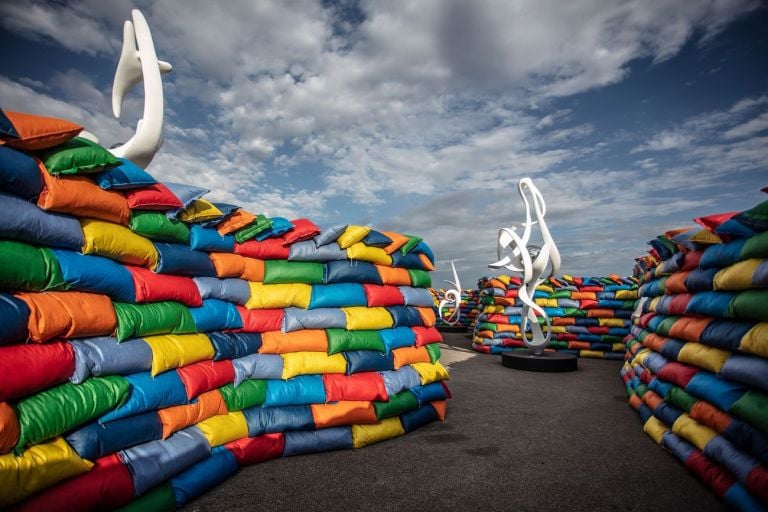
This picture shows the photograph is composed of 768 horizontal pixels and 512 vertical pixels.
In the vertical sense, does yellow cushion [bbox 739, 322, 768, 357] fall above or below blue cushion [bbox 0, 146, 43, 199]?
below

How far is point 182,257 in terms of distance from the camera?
2.72 meters

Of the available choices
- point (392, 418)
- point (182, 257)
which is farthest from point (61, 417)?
point (392, 418)

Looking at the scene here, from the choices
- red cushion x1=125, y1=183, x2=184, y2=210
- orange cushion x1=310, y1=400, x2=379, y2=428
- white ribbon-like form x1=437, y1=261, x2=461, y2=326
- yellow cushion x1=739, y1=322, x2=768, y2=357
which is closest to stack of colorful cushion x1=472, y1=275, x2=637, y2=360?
white ribbon-like form x1=437, y1=261, x2=461, y2=326

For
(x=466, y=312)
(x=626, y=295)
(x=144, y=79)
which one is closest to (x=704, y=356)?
(x=144, y=79)

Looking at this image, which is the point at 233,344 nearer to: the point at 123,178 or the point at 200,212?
the point at 200,212

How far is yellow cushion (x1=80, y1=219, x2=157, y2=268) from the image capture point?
7.17ft

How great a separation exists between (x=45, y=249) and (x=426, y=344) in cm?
317

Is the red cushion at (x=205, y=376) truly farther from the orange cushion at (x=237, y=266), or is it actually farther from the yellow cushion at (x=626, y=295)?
the yellow cushion at (x=626, y=295)

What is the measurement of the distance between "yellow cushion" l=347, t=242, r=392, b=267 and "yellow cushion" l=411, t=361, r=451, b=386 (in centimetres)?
102

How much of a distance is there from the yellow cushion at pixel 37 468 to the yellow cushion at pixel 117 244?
3.08ft

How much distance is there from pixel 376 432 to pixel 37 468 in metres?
2.27

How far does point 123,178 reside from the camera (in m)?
2.33

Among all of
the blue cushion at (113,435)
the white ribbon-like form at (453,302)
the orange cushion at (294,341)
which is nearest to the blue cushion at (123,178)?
the blue cushion at (113,435)

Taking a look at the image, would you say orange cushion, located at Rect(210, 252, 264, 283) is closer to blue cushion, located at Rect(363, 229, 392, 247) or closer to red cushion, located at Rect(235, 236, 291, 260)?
red cushion, located at Rect(235, 236, 291, 260)
